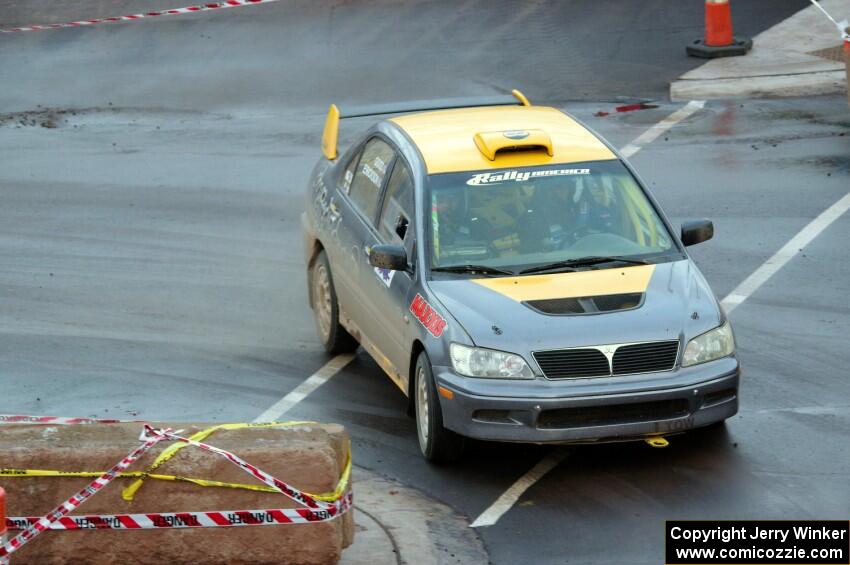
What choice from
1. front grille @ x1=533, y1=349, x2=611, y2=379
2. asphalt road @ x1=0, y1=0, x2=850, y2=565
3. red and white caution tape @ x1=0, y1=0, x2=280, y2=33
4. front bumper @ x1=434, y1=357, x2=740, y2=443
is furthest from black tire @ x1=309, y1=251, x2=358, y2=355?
red and white caution tape @ x1=0, y1=0, x2=280, y2=33

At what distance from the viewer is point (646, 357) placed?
864cm

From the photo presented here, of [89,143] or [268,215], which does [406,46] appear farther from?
[268,215]

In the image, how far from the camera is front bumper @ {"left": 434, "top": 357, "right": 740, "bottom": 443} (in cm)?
849

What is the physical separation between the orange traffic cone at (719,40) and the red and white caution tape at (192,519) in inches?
560

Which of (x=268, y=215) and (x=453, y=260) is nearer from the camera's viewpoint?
(x=453, y=260)

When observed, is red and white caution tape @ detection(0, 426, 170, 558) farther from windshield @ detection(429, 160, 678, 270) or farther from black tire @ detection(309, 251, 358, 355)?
black tire @ detection(309, 251, 358, 355)

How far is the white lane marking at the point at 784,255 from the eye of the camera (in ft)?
39.8

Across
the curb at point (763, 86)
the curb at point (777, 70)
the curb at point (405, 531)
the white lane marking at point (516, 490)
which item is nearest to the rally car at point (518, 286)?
the white lane marking at point (516, 490)

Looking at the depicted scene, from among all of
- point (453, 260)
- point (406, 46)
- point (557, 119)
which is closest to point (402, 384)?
point (453, 260)

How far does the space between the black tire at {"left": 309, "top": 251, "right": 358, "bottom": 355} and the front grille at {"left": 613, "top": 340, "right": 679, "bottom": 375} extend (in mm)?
3147

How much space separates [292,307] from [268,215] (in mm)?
2614

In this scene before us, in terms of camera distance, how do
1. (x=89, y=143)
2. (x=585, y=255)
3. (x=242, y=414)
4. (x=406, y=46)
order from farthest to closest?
1. (x=406, y=46)
2. (x=89, y=143)
3. (x=242, y=414)
4. (x=585, y=255)

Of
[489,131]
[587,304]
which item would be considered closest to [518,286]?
[587,304]

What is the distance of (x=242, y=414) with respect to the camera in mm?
10336
